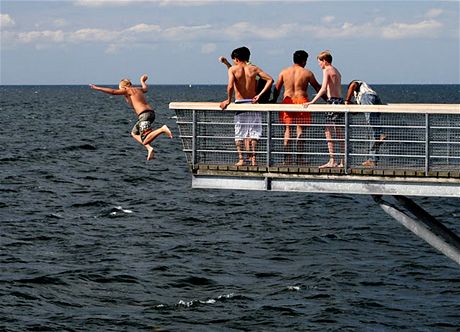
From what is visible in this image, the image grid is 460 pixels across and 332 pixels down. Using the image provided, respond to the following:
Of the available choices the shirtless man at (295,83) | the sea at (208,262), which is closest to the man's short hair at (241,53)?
the shirtless man at (295,83)

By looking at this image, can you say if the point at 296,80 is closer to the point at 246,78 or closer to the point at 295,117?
the point at 295,117

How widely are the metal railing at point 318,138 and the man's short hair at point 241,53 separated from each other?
923 millimetres

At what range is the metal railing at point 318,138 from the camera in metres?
15.8

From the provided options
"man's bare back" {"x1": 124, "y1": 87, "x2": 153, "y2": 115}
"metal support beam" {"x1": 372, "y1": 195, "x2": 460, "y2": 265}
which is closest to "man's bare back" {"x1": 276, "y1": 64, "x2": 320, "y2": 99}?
"metal support beam" {"x1": 372, "y1": 195, "x2": 460, "y2": 265}

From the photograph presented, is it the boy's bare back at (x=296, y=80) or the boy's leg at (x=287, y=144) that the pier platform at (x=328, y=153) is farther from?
the boy's bare back at (x=296, y=80)

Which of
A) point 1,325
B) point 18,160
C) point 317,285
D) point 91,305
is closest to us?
point 1,325

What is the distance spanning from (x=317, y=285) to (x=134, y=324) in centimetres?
584

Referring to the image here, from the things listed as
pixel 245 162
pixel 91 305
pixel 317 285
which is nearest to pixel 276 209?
pixel 317 285

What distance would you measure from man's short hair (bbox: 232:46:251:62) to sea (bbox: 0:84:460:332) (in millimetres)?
7272

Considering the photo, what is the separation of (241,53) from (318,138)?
1.87 m

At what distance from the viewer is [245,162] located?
16.9 m

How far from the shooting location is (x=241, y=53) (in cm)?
1669

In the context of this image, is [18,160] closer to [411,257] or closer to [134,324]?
[411,257]

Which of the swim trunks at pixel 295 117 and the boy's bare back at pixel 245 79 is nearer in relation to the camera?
the swim trunks at pixel 295 117
